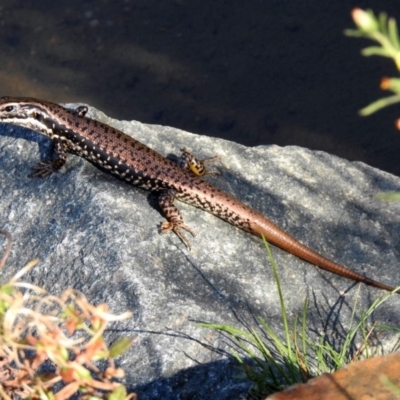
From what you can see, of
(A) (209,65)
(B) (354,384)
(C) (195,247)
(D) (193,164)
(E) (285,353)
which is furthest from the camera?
(A) (209,65)

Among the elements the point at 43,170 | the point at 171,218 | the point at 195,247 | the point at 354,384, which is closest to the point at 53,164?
the point at 43,170

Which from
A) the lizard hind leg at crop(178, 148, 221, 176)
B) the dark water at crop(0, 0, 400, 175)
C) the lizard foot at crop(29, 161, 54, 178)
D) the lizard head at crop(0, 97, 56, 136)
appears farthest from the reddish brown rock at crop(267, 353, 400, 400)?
the dark water at crop(0, 0, 400, 175)

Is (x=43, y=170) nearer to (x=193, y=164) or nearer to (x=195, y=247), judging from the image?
(x=193, y=164)

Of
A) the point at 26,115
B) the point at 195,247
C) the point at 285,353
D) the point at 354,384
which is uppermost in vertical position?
the point at 26,115

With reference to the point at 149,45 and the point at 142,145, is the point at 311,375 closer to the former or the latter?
the point at 142,145

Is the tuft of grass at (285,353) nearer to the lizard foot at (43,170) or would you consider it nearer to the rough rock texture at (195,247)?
the rough rock texture at (195,247)

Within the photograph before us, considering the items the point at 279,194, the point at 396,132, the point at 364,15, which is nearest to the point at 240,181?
the point at 279,194
